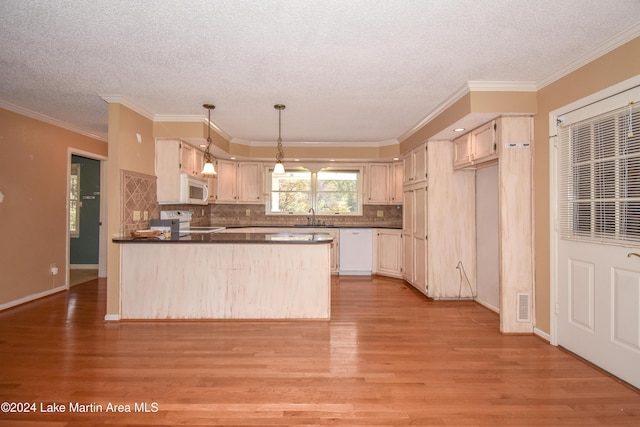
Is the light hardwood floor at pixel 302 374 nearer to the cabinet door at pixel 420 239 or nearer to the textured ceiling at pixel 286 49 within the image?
the cabinet door at pixel 420 239

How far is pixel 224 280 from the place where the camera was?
11.8ft

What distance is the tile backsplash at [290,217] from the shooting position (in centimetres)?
669

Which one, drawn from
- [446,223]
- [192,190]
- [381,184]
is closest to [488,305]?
[446,223]

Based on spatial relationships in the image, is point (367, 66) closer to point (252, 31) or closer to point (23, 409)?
point (252, 31)

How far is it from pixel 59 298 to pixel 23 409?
3111 mm

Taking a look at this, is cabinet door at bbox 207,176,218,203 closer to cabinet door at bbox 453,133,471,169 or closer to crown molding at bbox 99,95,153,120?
crown molding at bbox 99,95,153,120

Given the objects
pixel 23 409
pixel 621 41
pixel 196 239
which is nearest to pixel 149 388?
pixel 23 409

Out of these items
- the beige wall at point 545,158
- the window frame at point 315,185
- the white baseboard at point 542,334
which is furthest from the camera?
the window frame at point 315,185

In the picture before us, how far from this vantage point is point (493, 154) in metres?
3.44

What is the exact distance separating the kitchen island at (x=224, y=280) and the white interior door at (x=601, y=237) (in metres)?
2.25

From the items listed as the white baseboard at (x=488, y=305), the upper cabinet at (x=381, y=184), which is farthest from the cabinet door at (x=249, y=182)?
the white baseboard at (x=488, y=305)

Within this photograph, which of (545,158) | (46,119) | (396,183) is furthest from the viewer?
(396,183)

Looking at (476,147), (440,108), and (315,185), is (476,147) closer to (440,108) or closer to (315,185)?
(440,108)

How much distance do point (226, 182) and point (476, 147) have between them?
4.41m
